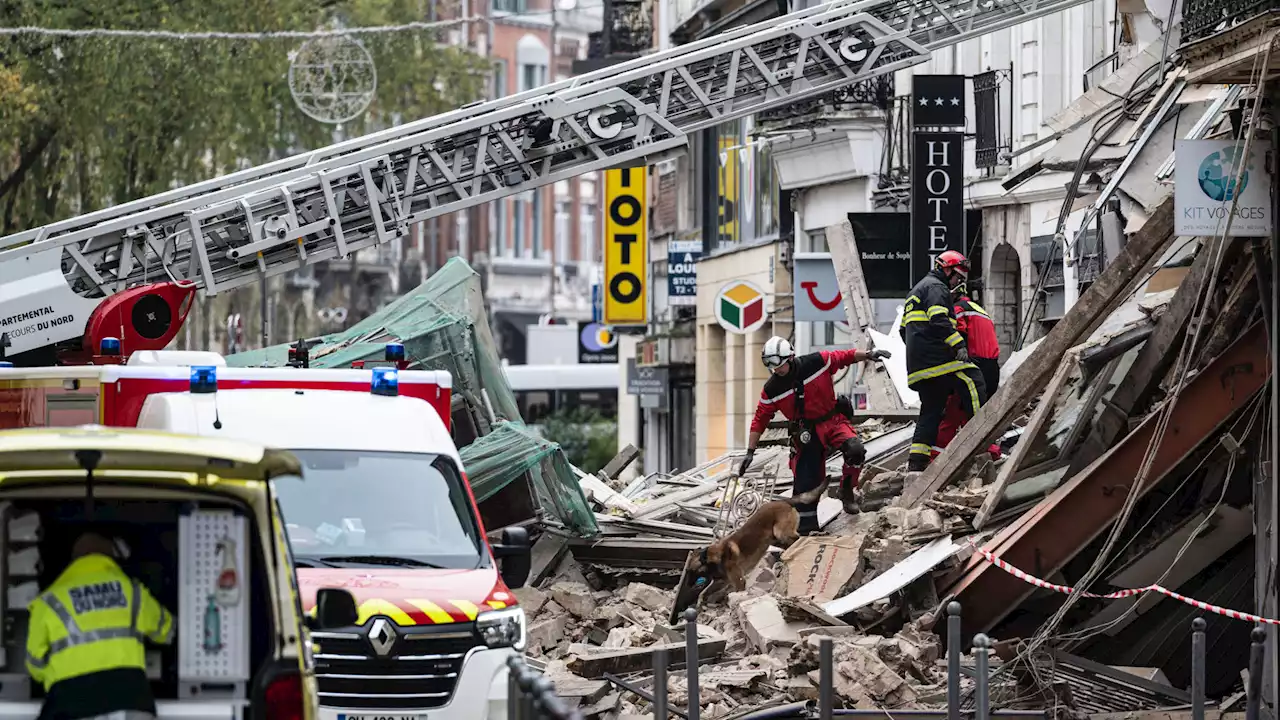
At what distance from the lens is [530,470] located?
16.9 metres

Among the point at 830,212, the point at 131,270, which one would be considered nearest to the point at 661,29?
the point at 830,212

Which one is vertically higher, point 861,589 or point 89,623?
point 89,623

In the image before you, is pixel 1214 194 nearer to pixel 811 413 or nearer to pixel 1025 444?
pixel 1025 444

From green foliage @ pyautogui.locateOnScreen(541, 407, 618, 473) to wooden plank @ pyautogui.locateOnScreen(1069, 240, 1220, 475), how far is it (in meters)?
32.7

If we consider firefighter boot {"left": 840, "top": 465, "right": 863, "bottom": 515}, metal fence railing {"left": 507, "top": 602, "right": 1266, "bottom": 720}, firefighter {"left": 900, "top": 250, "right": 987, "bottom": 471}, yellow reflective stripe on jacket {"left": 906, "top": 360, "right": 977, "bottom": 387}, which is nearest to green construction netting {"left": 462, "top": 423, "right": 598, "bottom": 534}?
firefighter boot {"left": 840, "top": 465, "right": 863, "bottom": 515}

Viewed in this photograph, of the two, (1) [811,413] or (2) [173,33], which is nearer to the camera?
(1) [811,413]

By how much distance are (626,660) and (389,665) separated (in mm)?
3841

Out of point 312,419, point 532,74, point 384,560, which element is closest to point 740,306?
point 312,419

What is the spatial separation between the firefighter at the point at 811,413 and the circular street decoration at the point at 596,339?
41.7 m

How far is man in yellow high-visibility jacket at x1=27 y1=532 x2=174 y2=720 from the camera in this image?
265 inches

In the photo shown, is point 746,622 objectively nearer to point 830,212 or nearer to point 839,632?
point 839,632

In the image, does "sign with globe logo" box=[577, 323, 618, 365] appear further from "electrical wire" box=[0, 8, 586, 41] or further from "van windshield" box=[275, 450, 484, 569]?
"van windshield" box=[275, 450, 484, 569]

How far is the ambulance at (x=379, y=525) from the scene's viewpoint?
385 inches

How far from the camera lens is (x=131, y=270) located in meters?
18.5
